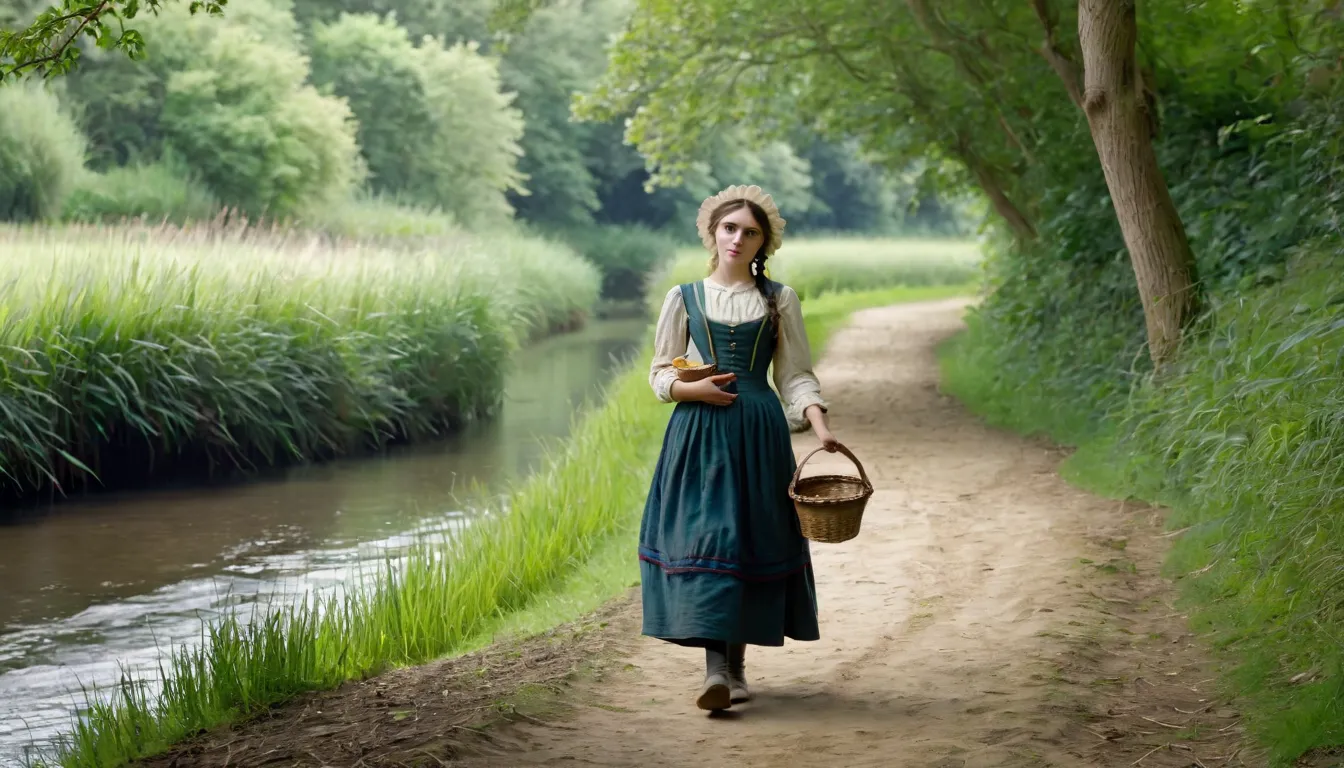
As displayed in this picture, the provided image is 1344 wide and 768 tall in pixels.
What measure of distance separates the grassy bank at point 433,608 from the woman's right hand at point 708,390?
5.80 feet

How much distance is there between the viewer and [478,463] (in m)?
13.1

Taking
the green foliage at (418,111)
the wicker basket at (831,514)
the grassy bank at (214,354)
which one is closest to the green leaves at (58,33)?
the wicker basket at (831,514)

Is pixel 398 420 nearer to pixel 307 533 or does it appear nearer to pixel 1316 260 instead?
pixel 307 533

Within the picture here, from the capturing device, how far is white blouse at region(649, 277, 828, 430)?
5.07 meters

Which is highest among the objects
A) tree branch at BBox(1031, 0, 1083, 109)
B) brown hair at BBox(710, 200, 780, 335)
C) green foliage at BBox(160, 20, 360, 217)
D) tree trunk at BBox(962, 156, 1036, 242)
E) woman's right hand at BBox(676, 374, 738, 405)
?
green foliage at BBox(160, 20, 360, 217)

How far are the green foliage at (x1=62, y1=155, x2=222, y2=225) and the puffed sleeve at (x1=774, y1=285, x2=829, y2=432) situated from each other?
1974 centimetres

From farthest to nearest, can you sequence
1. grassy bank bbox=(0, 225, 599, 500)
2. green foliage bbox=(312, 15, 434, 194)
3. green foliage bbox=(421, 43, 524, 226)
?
green foliage bbox=(421, 43, 524, 226) < green foliage bbox=(312, 15, 434, 194) < grassy bank bbox=(0, 225, 599, 500)

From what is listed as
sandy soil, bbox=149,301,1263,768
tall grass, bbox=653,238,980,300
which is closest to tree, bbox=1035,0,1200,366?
sandy soil, bbox=149,301,1263,768

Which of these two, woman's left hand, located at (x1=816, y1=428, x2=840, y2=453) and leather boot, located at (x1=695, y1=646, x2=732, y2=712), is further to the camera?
leather boot, located at (x1=695, y1=646, x2=732, y2=712)

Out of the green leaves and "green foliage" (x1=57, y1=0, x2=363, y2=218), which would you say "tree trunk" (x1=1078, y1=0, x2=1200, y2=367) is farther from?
"green foliage" (x1=57, y1=0, x2=363, y2=218)

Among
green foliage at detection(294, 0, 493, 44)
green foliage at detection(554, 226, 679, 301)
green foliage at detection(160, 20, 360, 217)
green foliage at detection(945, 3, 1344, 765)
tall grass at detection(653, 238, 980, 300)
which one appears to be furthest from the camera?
green foliage at detection(294, 0, 493, 44)

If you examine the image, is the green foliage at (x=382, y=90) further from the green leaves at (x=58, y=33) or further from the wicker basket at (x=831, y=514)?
the wicker basket at (x=831, y=514)

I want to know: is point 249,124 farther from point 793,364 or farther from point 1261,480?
point 1261,480

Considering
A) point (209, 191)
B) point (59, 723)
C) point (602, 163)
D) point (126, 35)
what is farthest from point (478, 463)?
point (602, 163)
